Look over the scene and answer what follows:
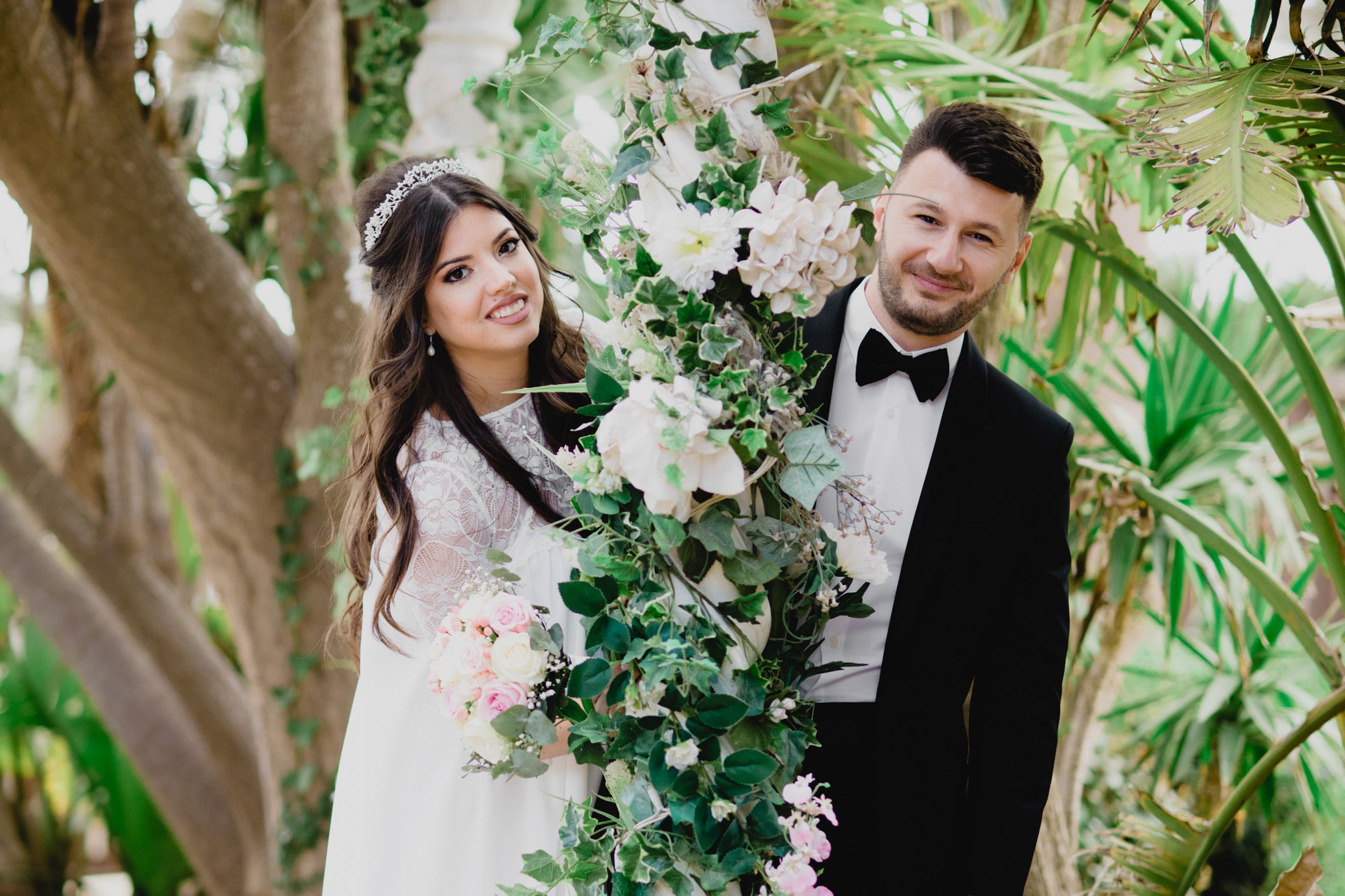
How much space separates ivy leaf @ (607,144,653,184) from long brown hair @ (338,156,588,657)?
0.73 m

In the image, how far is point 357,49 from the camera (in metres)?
3.75

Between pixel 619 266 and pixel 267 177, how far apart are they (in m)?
2.56

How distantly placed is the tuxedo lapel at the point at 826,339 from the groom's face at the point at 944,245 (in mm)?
119

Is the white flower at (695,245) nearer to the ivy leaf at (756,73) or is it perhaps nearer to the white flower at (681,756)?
the ivy leaf at (756,73)

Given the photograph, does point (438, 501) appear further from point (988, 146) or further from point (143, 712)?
point (143, 712)

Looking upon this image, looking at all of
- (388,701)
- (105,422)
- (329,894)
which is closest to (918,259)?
(388,701)

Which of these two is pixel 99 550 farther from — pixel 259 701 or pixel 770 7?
pixel 770 7

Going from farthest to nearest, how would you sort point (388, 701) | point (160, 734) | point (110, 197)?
1. point (160, 734)
2. point (110, 197)
3. point (388, 701)

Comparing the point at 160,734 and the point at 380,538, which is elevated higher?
the point at 380,538

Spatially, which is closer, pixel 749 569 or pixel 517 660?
pixel 749 569

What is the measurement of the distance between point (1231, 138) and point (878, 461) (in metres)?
0.73

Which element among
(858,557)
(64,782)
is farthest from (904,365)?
(64,782)

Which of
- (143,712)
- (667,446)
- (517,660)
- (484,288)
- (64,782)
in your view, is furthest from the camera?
(64,782)

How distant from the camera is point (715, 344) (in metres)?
1.31
